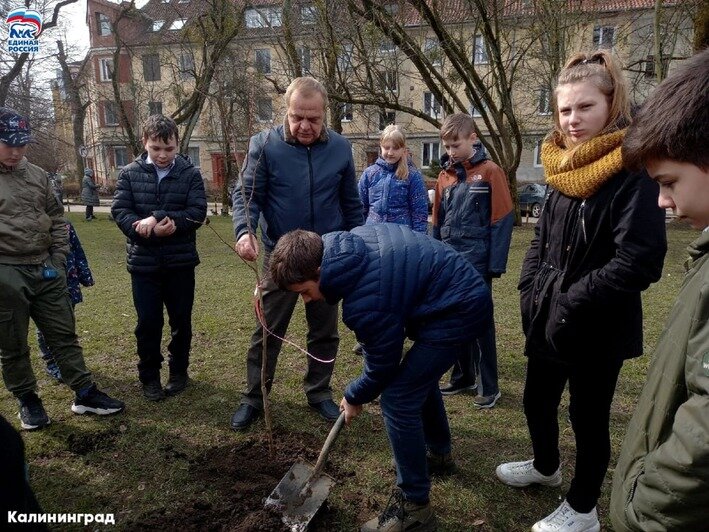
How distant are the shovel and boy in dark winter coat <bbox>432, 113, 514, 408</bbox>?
1557mm

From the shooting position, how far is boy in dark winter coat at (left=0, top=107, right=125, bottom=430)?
3.11 meters

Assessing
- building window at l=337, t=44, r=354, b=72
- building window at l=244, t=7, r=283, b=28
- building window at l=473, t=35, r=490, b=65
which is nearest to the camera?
building window at l=337, t=44, r=354, b=72

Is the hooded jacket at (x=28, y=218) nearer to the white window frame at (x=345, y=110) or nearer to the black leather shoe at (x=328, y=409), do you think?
the black leather shoe at (x=328, y=409)

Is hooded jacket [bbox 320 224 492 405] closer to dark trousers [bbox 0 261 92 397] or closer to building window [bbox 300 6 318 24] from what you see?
dark trousers [bbox 0 261 92 397]

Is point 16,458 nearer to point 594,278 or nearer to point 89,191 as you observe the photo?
point 594,278

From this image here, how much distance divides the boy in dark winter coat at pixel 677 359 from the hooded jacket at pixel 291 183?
219cm

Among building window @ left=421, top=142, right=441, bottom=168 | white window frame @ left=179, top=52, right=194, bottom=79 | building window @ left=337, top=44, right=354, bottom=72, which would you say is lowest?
building window @ left=421, top=142, right=441, bottom=168

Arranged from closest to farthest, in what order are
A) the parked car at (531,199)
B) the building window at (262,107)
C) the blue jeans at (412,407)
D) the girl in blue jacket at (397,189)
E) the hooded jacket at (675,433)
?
the hooded jacket at (675,433) < the blue jeans at (412,407) < the girl in blue jacket at (397,189) < the building window at (262,107) < the parked car at (531,199)

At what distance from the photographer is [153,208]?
11.9 ft

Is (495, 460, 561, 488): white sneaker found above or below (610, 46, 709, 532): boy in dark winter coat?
below

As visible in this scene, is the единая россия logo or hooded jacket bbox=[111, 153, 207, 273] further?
the единая россия logo

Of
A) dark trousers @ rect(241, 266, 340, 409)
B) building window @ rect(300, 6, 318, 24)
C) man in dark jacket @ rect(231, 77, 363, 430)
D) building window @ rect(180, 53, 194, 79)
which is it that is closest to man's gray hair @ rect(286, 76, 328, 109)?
man in dark jacket @ rect(231, 77, 363, 430)

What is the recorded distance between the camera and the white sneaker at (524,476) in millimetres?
2686

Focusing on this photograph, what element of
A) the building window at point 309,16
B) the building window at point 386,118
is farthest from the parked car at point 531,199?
the building window at point 309,16
